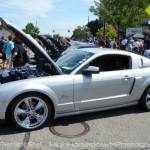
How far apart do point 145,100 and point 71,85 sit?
1837 millimetres

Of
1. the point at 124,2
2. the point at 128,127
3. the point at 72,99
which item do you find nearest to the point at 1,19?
the point at 72,99

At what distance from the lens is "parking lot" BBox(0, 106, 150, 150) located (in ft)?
14.8

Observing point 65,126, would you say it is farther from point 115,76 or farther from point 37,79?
point 115,76

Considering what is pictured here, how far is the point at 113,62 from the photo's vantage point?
6023 mm

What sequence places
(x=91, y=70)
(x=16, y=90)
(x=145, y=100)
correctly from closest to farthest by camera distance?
(x=16, y=90)
(x=91, y=70)
(x=145, y=100)

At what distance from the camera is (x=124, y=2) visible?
88.5ft

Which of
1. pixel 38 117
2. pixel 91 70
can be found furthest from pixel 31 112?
pixel 91 70

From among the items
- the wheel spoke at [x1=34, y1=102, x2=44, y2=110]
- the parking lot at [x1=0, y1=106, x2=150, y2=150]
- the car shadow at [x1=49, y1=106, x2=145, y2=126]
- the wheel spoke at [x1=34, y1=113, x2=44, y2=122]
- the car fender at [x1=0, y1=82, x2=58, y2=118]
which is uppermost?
the car fender at [x1=0, y1=82, x2=58, y2=118]

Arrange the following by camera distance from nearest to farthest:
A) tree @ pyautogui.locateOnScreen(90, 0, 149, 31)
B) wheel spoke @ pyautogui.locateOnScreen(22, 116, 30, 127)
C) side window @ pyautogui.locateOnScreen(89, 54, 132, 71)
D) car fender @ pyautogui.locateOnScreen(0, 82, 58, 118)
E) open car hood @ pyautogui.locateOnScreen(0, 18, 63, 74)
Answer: car fender @ pyautogui.locateOnScreen(0, 82, 58, 118) → wheel spoke @ pyautogui.locateOnScreen(22, 116, 30, 127) → open car hood @ pyautogui.locateOnScreen(0, 18, 63, 74) → side window @ pyautogui.locateOnScreen(89, 54, 132, 71) → tree @ pyautogui.locateOnScreen(90, 0, 149, 31)

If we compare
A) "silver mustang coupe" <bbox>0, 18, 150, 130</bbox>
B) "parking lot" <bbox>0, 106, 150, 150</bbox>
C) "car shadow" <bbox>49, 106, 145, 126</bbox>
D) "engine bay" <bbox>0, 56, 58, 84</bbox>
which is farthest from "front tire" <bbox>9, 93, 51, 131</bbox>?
"engine bay" <bbox>0, 56, 58, 84</bbox>

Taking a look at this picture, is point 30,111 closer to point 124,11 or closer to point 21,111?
point 21,111

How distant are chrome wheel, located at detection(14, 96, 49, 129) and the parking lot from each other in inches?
5.9

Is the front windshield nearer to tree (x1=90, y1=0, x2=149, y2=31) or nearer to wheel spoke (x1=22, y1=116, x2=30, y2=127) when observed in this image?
wheel spoke (x1=22, y1=116, x2=30, y2=127)

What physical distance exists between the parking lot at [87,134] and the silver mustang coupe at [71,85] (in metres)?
0.22
